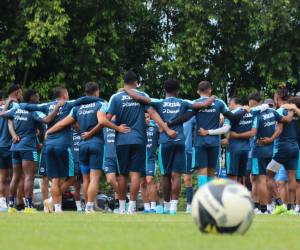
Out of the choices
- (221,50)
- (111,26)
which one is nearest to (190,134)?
(111,26)

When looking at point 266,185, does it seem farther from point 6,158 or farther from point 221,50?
point 221,50

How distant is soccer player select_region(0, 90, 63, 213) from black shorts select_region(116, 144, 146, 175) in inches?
102

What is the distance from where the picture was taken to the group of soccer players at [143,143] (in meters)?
15.8

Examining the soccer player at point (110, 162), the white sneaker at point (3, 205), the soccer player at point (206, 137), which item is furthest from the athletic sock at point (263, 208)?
the white sneaker at point (3, 205)

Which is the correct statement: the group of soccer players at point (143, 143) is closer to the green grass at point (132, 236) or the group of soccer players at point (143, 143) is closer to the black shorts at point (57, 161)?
the black shorts at point (57, 161)

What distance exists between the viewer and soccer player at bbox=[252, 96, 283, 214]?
18.3 metres

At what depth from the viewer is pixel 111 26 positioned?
33719mm

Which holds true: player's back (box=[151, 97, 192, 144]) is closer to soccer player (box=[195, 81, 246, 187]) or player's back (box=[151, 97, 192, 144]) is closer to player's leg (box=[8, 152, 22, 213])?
soccer player (box=[195, 81, 246, 187])

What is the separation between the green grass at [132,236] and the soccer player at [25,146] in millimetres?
5401

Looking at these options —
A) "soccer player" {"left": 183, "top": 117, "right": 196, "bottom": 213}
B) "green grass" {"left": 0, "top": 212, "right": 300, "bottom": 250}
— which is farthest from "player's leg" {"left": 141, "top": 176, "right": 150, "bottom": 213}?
"green grass" {"left": 0, "top": 212, "right": 300, "bottom": 250}

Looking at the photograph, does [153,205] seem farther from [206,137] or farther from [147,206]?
[206,137]

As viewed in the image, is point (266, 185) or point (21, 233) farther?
point (266, 185)

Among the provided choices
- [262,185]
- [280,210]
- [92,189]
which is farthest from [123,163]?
[262,185]

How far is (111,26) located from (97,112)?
17960 millimetres
